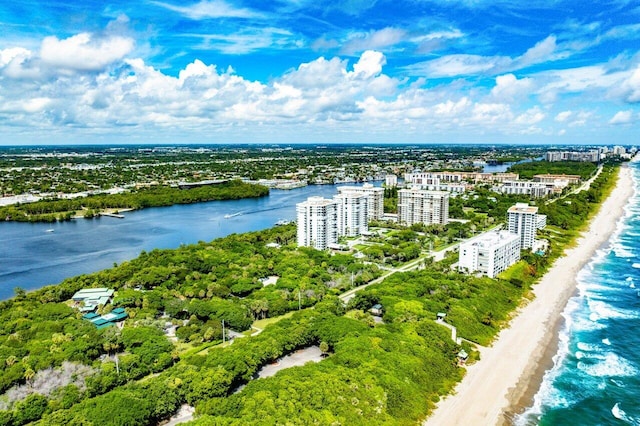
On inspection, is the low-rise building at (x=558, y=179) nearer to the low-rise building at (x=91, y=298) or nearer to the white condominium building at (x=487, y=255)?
the white condominium building at (x=487, y=255)

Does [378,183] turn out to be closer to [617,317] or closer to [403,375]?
[617,317]

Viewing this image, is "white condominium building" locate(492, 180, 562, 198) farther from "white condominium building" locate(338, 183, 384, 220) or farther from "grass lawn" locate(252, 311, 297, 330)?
"grass lawn" locate(252, 311, 297, 330)

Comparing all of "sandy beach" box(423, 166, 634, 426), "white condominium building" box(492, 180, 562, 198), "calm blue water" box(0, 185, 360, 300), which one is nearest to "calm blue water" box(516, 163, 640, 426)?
"sandy beach" box(423, 166, 634, 426)

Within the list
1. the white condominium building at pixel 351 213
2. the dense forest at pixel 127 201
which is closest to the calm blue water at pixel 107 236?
the dense forest at pixel 127 201

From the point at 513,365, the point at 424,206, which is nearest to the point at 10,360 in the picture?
the point at 513,365

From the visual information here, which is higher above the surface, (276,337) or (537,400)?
(276,337)

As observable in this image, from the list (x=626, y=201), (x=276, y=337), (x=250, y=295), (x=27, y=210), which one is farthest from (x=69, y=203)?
(x=626, y=201)
